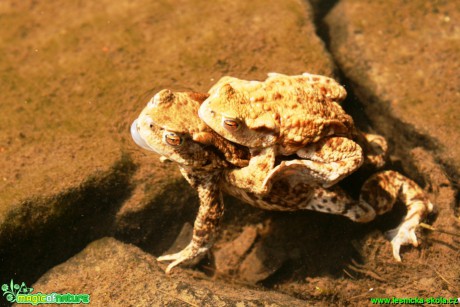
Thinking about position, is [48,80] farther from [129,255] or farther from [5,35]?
[129,255]

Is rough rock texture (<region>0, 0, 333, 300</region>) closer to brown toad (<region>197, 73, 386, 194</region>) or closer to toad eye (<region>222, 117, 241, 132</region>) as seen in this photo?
brown toad (<region>197, 73, 386, 194</region>)

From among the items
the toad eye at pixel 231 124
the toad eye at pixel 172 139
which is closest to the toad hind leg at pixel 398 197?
the toad eye at pixel 231 124

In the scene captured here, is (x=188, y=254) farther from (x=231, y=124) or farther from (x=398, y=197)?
(x=398, y=197)

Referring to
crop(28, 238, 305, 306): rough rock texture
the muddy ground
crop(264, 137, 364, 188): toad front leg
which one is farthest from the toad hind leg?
crop(28, 238, 305, 306): rough rock texture

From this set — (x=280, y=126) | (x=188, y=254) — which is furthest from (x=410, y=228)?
(x=188, y=254)

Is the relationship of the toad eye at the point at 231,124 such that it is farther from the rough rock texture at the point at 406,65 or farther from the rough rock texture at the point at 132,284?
the rough rock texture at the point at 406,65

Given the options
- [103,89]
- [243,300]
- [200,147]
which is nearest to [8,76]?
[103,89]

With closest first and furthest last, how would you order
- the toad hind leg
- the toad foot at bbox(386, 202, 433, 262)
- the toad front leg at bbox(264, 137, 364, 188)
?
the toad front leg at bbox(264, 137, 364, 188) → the toad hind leg → the toad foot at bbox(386, 202, 433, 262)
